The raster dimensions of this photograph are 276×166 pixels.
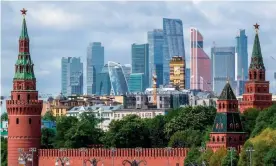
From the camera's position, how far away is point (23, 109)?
534ft

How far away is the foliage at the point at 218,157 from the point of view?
14150cm

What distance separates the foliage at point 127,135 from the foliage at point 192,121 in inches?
105

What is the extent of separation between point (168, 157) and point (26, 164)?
14.9 m

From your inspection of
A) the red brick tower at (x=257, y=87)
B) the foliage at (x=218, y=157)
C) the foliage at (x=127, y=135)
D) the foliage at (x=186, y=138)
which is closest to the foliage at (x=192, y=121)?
the foliage at (x=127, y=135)

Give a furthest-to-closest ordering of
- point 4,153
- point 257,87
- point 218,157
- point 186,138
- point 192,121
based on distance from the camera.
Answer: point 257,87 < point 4,153 < point 192,121 < point 186,138 < point 218,157

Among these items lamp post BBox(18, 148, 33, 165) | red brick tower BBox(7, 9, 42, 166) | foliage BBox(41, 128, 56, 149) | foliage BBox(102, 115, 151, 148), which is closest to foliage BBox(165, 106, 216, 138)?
foliage BBox(102, 115, 151, 148)

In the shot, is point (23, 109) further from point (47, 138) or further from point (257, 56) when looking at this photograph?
point (257, 56)

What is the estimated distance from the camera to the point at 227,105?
146m

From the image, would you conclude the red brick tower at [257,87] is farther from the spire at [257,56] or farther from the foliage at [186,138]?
the foliage at [186,138]

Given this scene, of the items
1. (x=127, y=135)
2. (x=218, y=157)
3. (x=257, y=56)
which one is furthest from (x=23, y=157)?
(x=257, y=56)

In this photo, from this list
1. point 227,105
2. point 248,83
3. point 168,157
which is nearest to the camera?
point 227,105

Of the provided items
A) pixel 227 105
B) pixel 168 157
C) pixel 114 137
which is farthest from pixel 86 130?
Result: pixel 227 105

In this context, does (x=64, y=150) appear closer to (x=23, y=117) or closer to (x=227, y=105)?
(x=23, y=117)

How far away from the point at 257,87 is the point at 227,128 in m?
40.5
